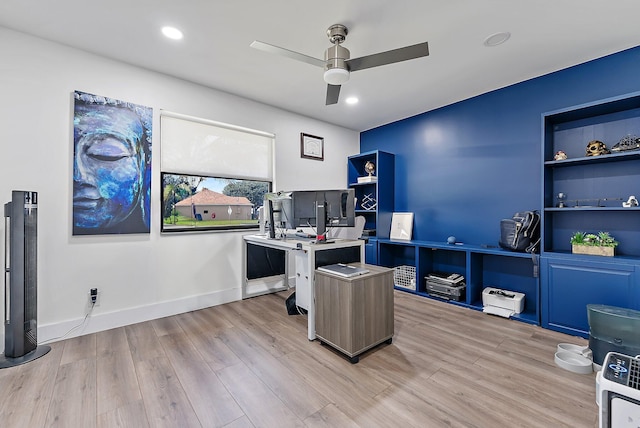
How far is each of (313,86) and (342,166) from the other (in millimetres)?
1824

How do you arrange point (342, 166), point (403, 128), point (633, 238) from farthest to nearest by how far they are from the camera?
point (342, 166)
point (403, 128)
point (633, 238)

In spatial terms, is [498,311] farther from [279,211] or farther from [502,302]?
[279,211]

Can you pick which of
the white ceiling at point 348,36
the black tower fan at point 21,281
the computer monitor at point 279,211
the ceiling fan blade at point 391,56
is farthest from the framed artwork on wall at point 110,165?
the ceiling fan blade at point 391,56

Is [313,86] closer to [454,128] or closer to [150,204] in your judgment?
[454,128]

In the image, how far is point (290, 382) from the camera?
185 centimetres

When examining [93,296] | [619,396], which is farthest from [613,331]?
[93,296]

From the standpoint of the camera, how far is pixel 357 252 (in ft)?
9.19

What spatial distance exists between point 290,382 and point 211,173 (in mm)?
2549

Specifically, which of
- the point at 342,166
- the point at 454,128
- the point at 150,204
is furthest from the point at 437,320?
the point at 150,204

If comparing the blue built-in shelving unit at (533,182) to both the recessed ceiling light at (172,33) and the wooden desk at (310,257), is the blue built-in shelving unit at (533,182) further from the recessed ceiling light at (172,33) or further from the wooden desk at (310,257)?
the recessed ceiling light at (172,33)

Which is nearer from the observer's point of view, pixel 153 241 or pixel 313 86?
pixel 153 241

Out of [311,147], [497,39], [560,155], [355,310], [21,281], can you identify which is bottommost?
[355,310]

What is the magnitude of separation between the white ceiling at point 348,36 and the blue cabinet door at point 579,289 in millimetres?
1986

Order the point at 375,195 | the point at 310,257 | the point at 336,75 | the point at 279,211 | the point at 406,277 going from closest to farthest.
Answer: the point at 336,75, the point at 310,257, the point at 279,211, the point at 406,277, the point at 375,195
